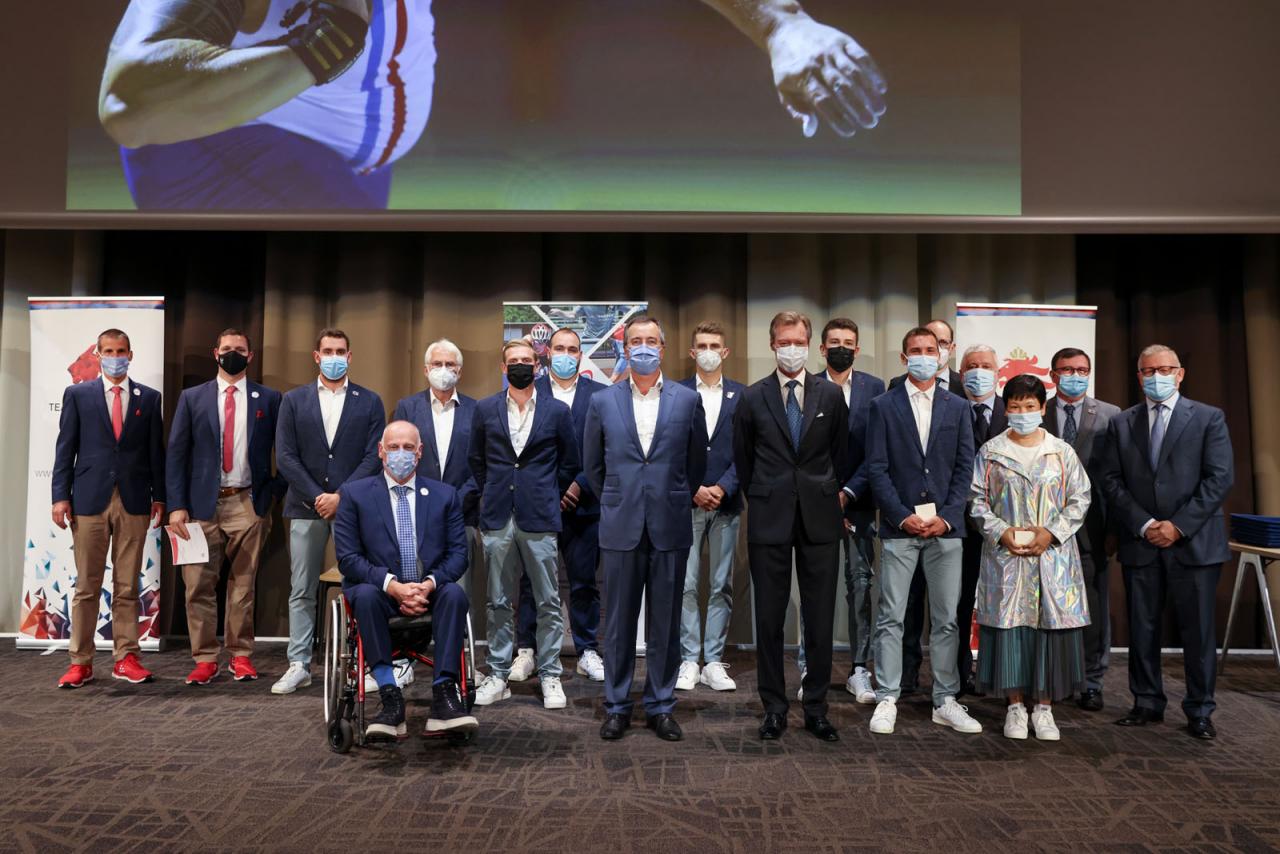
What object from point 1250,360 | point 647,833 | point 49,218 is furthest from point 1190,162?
point 49,218

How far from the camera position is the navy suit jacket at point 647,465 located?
3.68 meters

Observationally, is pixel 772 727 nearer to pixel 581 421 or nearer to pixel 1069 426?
pixel 581 421

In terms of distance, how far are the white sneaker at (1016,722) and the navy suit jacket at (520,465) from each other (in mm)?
2073

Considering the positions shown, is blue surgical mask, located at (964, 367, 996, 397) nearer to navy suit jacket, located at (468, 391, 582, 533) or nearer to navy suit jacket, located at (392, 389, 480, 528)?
navy suit jacket, located at (468, 391, 582, 533)

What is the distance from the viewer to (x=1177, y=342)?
18.4ft

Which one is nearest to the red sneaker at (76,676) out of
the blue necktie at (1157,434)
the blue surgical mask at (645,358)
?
the blue surgical mask at (645,358)

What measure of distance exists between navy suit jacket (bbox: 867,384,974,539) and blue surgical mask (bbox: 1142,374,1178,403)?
804 millimetres

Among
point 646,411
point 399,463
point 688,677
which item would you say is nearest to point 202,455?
point 399,463

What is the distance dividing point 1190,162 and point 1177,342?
1.20m

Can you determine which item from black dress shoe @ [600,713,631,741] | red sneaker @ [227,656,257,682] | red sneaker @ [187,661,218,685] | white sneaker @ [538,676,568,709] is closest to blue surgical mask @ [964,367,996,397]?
black dress shoe @ [600,713,631,741]

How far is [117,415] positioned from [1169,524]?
4.91m

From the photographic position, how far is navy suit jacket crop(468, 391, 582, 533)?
4188mm

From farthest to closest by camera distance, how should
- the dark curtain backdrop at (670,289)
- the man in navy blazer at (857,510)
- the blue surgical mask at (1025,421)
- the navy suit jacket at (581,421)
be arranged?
the dark curtain backdrop at (670,289) → the navy suit jacket at (581,421) → the man in navy blazer at (857,510) → the blue surgical mask at (1025,421)

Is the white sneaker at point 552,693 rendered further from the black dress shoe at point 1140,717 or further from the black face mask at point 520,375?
the black dress shoe at point 1140,717
